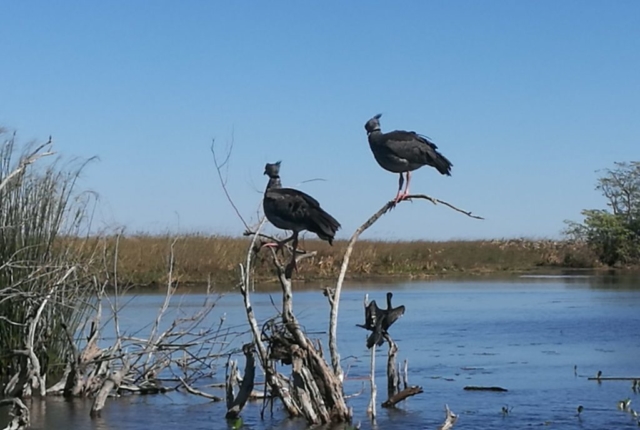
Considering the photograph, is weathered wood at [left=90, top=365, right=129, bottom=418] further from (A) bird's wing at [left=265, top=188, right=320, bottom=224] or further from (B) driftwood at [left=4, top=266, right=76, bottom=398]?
(A) bird's wing at [left=265, top=188, right=320, bottom=224]

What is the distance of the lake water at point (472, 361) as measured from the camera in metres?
11.7

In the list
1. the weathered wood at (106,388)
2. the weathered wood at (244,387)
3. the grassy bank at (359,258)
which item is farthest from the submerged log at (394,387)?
the grassy bank at (359,258)

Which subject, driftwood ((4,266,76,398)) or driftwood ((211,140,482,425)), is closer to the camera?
driftwood ((211,140,482,425))

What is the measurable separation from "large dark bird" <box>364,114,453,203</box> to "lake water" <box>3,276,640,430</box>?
2.57 m

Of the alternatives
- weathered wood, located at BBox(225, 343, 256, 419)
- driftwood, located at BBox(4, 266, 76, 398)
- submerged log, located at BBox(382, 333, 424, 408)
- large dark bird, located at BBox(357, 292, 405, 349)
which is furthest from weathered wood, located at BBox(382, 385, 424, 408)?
driftwood, located at BBox(4, 266, 76, 398)

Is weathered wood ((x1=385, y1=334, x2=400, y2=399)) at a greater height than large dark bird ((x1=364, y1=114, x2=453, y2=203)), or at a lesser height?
lesser

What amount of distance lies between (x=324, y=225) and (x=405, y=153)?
1.08 metres

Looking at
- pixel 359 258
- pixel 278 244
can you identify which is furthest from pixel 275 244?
pixel 359 258

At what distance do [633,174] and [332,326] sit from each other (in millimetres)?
42963

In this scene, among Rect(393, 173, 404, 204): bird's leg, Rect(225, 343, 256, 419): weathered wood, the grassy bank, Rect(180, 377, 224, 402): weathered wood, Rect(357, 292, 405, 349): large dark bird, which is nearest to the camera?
Rect(393, 173, 404, 204): bird's leg

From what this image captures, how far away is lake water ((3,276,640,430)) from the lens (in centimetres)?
1169

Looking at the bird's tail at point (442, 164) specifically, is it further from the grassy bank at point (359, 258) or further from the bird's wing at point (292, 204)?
the grassy bank at point (359, 258)

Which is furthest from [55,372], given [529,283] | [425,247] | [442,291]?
[425,247]

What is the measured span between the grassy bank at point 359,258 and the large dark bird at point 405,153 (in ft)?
34.0
